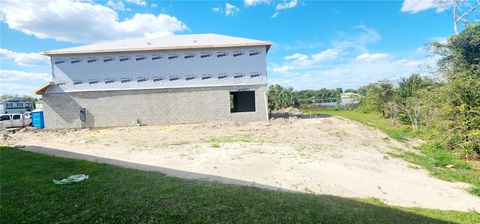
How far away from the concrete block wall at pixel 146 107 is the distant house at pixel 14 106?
99.5ft

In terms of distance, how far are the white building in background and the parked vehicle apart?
415 centimetres

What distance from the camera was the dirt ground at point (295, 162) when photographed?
6230 mm

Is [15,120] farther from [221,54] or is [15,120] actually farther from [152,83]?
[221,54]

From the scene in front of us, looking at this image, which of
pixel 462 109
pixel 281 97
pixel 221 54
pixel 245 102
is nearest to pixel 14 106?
pixel 245 102

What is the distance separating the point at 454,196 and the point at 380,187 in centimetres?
189

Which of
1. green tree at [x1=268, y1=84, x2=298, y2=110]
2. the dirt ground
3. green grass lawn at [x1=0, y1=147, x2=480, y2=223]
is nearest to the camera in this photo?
green grass lawn at [x1=0, y1=147, x2=480, y2=223]

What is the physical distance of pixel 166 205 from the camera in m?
4.05

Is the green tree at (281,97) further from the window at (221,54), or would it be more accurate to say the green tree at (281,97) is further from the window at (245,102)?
the window at (221,54)

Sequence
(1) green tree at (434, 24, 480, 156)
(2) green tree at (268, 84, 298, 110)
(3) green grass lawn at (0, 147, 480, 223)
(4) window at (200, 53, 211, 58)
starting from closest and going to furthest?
(3) green grass lawn at (0, 147, 480, 223), (1) green tree at (434, 24, 480, 156), (4) window at (200, 53, 211, 58), (2) green tree at (268, 84, 298, 110)

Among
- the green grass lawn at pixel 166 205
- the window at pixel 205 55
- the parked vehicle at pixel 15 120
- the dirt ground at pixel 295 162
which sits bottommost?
the dirt ground at pixel 295 162

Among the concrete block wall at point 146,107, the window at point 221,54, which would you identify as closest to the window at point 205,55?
the window at point 221,54

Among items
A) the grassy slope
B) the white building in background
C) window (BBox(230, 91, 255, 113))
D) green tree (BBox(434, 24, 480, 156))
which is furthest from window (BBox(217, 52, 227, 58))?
green tree (BBox(434, 24, 480, 156))

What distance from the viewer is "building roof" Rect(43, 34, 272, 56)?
58.4 ft

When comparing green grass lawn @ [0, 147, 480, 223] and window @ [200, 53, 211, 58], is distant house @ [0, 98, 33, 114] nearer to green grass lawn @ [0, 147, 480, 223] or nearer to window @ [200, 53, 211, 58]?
window @ [200, 53, 211, 58]
